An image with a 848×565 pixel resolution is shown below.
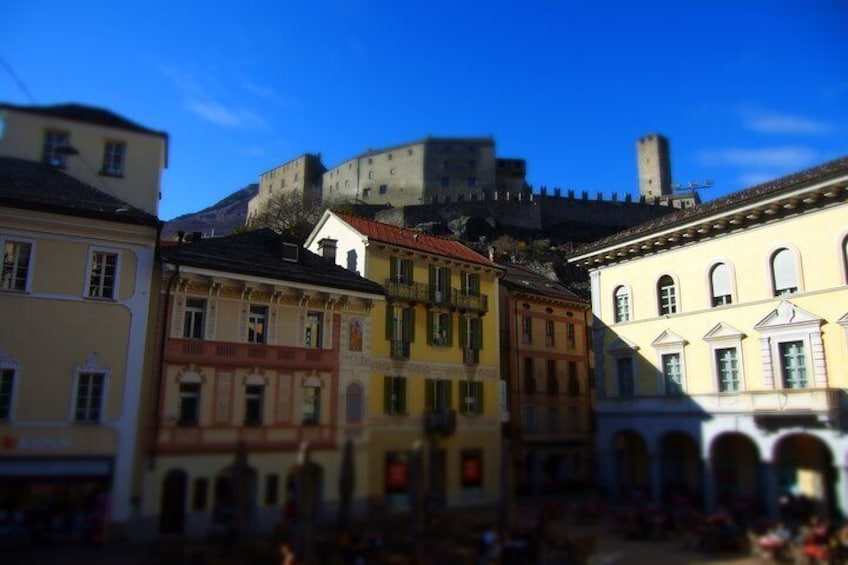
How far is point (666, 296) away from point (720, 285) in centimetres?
159

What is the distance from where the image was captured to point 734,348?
53.0 feet

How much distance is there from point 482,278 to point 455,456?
39.8 ft

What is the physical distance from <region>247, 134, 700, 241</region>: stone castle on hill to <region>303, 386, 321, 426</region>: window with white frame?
49.1m

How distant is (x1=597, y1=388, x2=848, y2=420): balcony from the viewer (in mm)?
13828

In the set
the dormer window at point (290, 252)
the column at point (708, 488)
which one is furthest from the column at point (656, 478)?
the dormer window at point (290, 252)

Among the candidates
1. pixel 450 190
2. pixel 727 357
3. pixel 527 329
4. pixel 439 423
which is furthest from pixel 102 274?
pixel 450 190

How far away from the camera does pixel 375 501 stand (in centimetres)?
1034

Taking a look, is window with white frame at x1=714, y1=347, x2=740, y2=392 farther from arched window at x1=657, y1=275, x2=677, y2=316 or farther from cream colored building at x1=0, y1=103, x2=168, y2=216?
cream colored building at x1=0, y1=103, x2=168, y2=216

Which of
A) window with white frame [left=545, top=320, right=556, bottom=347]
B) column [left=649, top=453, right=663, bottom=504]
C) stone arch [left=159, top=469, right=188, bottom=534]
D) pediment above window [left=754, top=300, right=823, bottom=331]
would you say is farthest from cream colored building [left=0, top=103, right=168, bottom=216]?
window with white frame [left=545, top=320, right=556, bottom=347]

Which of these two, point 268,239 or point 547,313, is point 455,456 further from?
point 547,313


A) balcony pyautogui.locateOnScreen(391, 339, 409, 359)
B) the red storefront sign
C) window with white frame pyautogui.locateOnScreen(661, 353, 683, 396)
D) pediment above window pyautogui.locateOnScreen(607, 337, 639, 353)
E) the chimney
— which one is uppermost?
the chimney

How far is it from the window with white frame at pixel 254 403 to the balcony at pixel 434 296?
5336mm

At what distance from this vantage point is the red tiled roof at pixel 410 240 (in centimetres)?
2119

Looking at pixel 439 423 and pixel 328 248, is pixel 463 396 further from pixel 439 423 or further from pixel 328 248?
pixel 328 248
